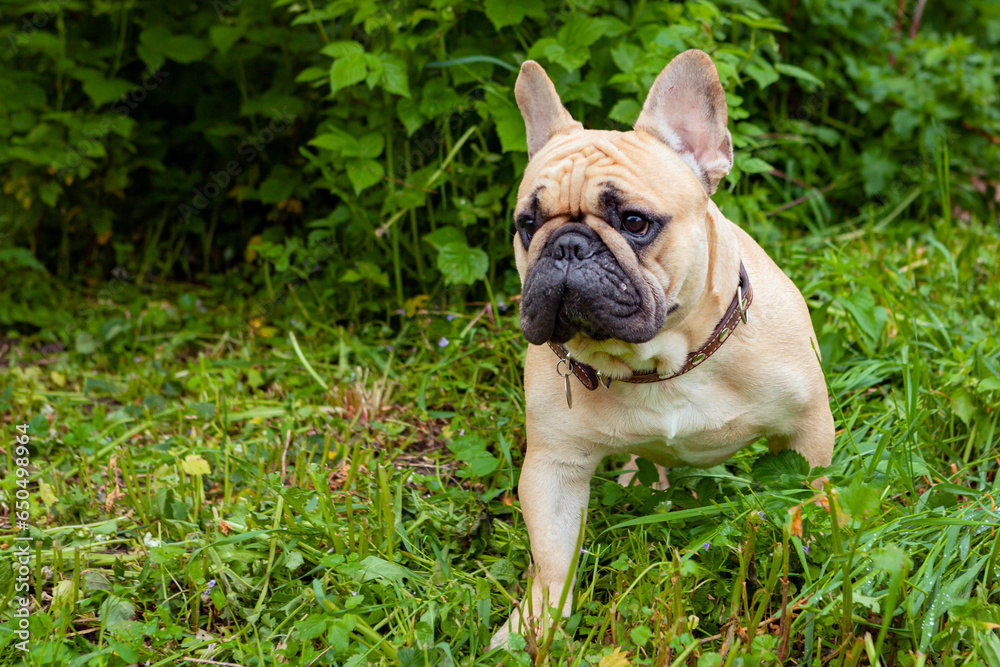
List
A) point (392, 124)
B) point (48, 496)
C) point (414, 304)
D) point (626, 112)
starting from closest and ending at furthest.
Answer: point (48, 496) < point (626, 112) < point (392, 124) < point (414, 304)

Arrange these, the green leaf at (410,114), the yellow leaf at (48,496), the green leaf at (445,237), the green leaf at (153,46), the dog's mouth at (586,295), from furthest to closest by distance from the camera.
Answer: the green leaf at (153,46) < the green leaf at (445,237) < the green leaf at (410,114) < the yellow leaf at (48,496) < the dog's mouth at (586,295)

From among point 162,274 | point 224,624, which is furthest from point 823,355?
point 162,274

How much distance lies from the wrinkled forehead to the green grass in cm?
88

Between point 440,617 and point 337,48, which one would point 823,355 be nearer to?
point 440,617

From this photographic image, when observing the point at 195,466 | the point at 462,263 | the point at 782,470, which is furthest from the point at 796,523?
the point at 462,263

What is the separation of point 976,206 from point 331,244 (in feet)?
13.0

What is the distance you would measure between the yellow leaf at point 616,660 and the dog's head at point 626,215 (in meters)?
0.80

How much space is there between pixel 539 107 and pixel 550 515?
132 centimetres

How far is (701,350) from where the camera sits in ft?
8.23

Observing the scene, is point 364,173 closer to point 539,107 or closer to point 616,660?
point 539,107

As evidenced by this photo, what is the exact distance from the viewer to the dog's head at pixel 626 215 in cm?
229

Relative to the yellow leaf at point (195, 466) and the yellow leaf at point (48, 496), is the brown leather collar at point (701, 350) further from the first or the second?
the yellow leaf at point (48, 496)

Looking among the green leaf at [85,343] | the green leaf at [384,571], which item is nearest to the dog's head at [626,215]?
the green leaf at [384,571]

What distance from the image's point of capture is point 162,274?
18.7 feet
